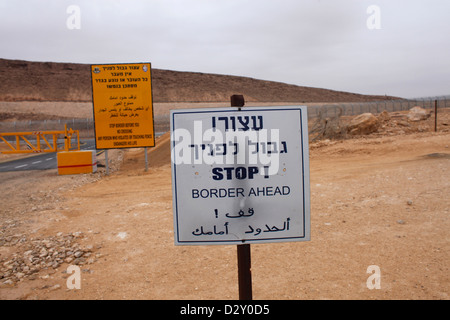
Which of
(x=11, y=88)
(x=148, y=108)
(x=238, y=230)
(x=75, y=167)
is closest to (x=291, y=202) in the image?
(x=238, y=230)

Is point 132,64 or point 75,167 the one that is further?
point 75,167

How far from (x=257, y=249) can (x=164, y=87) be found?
99.5 meters

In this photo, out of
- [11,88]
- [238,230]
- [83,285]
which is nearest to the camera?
[238,230]

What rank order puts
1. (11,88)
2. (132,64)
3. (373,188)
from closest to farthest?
(373,188) → (132,64) → (11,88)

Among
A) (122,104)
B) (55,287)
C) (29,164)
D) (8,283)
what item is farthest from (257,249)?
(29,164)

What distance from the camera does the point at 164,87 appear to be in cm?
9981

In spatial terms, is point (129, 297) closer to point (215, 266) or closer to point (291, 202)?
point (215, 266)

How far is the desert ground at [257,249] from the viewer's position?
11.8 feet

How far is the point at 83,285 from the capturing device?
12.7 ft

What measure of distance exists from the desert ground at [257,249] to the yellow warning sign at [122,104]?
13.8ft

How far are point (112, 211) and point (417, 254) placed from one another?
17.2 ft

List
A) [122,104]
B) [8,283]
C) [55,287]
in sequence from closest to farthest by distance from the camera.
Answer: [55,287] < [8,283] < [122,104]

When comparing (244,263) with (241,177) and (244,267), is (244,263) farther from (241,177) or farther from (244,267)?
(241,177)

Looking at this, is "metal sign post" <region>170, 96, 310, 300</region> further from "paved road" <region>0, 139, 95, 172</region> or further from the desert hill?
the desert hill
